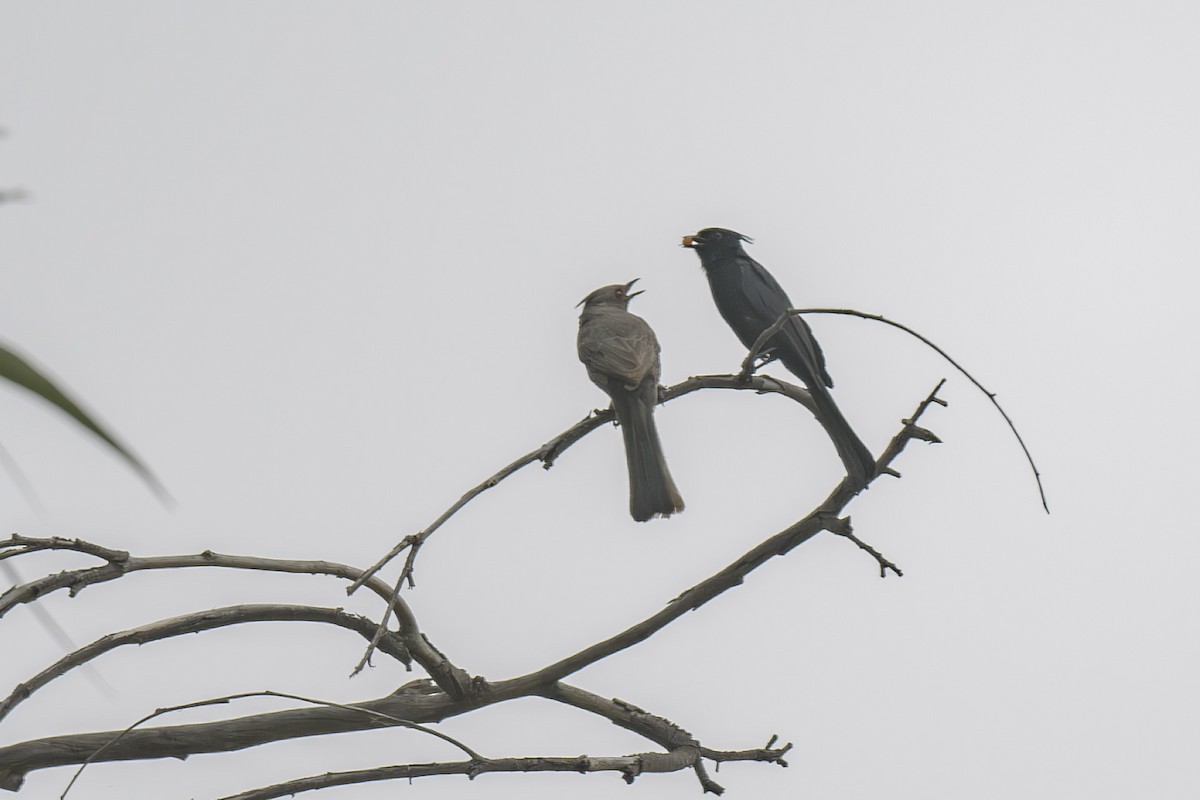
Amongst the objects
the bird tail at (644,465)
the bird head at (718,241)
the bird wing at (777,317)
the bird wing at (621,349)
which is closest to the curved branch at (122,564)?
the bird tail at (644,465)

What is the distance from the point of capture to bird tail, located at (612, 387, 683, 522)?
12.3 ft

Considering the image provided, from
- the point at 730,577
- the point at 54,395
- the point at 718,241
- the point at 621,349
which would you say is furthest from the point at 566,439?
the point at 718,241

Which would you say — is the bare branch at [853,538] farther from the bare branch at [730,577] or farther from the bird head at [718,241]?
the bird head at [718,241]

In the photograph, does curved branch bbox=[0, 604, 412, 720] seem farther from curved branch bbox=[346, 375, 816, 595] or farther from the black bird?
the black bird

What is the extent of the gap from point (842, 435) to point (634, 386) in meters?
0.92

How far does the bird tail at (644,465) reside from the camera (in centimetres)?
376

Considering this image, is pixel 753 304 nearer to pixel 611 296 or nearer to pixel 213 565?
pixel 611 296

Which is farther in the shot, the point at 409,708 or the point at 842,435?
the point at 842,435

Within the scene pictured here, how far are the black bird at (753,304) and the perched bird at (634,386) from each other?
0.58 metres

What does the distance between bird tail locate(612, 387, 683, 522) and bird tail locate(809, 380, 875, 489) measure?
54 centimetres

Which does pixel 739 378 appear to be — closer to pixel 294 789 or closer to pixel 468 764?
pixel 468 764

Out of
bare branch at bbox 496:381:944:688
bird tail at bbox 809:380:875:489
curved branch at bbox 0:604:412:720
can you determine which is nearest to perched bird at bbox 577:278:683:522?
bird tail at bbox 809:380:875:489

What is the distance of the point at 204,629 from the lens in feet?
8.98

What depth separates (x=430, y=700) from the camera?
294cm
